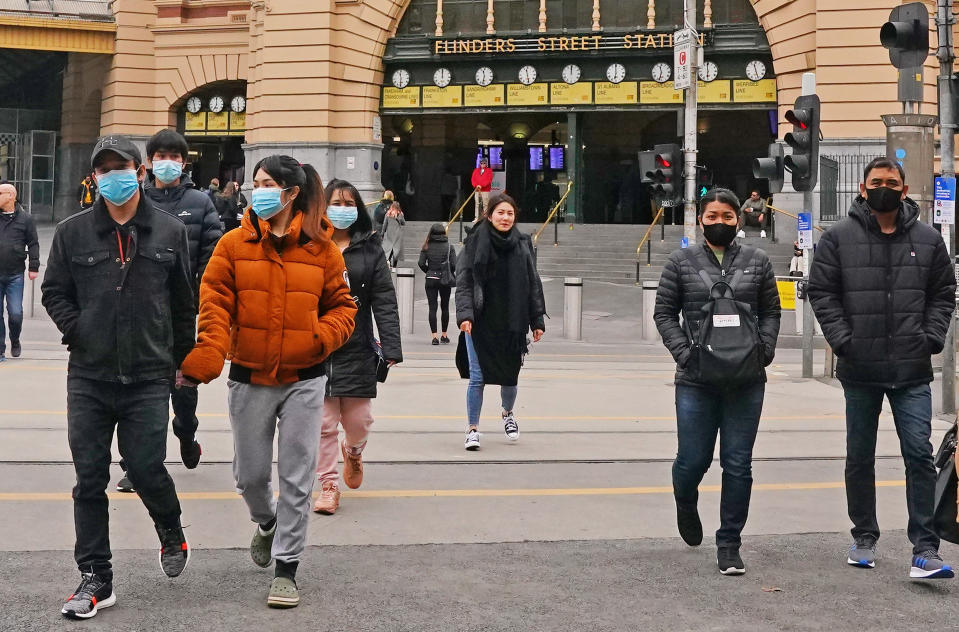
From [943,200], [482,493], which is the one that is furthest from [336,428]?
[943,200]

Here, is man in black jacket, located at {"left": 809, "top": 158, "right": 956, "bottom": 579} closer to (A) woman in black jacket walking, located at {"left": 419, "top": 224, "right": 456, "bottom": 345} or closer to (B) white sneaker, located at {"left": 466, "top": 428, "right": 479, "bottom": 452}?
(B) white sneaker, located at {"left": 466, "top": 428, "right": 479, "bottom": 452}

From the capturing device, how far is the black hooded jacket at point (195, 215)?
24.4 feet

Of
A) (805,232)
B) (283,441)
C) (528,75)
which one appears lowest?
(283,441)

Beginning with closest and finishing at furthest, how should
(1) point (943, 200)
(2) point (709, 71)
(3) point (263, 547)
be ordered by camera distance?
(3) point (263, 547), (1) point (943, 200), (2) point (709, 71)

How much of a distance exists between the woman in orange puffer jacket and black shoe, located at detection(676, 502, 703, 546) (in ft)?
6.46

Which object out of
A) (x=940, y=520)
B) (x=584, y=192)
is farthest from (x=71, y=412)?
(x=584, y=192)

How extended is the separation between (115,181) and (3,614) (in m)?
1.80

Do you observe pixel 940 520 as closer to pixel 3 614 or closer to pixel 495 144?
pixel 3 614

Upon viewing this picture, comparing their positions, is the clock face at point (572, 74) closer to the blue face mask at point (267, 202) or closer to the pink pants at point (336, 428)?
the pink pants at point (336, 428)

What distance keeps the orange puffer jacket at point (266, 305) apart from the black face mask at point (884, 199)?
2705mm

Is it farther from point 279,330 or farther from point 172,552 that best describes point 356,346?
point 172,552

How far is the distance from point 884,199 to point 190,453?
4408mm

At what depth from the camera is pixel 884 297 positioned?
6.16 meters

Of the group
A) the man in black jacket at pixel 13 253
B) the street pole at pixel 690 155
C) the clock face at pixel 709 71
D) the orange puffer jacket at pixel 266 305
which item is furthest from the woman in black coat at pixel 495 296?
the clock face at pixel 709 71
